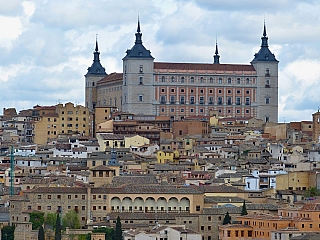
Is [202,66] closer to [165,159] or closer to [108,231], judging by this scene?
[165,159]

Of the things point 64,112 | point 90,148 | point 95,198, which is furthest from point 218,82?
point 95,198

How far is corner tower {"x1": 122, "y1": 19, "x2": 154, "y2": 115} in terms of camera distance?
474 feet

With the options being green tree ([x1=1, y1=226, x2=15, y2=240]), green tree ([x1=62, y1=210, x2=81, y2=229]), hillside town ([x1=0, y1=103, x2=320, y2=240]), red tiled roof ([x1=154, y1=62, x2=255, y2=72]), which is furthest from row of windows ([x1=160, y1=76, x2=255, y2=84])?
green tree ([x1=1, y1=226, x2=15, y2=240])

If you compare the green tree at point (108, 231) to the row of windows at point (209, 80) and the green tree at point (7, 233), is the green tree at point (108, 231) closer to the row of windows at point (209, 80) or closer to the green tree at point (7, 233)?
the green tree at point (7, 233)

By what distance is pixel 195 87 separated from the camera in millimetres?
147375

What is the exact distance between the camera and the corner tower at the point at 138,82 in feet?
474

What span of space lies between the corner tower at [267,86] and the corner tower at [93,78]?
1876 centimetres

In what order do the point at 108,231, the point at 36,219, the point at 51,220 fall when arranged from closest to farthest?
the point at 108,231 → the point at 36,219 → the point at 51,220

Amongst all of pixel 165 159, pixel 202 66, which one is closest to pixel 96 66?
pixel 202 66

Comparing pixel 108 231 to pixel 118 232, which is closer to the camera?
pixel 118 232

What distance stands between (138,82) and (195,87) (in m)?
6.09

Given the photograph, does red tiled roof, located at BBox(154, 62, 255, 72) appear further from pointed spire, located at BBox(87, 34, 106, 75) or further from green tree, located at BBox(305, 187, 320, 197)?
green tree, located at BBox(305, 187, 320, 197)

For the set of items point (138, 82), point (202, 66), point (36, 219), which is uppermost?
point (202, 66)

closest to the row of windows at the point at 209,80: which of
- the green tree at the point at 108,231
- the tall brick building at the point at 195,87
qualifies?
the tall brick building at the point at 195,87
